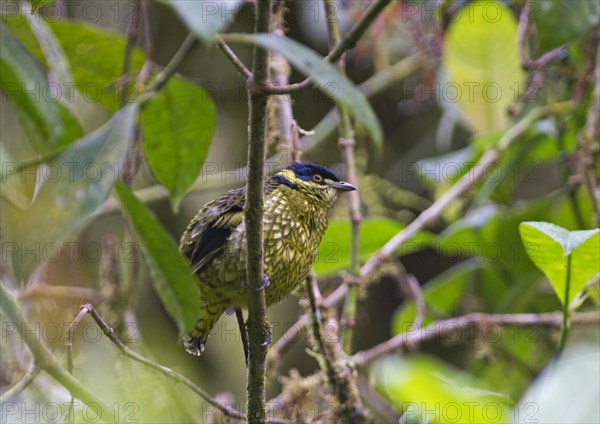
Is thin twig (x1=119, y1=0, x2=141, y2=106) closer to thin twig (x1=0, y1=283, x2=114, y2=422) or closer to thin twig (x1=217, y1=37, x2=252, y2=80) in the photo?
thin twig (x1=217, y1=37, x2=252, y2=80)

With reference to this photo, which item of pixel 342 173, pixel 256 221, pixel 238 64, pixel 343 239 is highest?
pixel 238 64

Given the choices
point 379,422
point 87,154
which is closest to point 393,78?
point 379,422

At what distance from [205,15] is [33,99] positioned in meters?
0.64

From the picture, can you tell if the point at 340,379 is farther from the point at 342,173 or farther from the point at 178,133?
the point at 342,173

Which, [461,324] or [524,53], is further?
[524,53]

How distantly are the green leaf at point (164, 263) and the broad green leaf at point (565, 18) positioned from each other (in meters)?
1.62

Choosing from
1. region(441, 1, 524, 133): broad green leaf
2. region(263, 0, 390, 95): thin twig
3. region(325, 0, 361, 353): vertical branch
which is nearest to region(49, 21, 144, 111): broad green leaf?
region(325, 0, 361, 353): vertical branch

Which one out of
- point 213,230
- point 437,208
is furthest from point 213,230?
point 437,208

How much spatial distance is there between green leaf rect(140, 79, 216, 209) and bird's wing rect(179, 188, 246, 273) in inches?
25.1

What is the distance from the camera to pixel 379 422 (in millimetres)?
3793

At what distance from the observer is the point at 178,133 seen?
86.9 inches

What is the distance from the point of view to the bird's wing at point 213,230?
291cm

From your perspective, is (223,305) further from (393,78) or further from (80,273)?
(393,78)

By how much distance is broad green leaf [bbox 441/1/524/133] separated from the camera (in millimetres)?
3941
